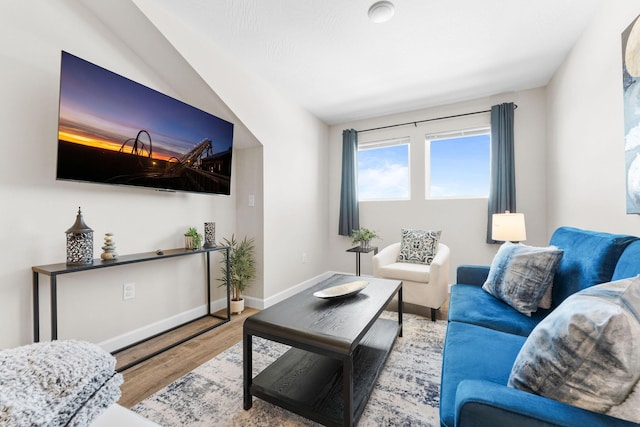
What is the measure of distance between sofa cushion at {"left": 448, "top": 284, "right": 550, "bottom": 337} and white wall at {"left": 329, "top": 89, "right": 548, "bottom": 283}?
1.76 m

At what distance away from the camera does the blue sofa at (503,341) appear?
0.67 m

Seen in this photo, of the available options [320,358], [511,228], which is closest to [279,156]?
[320,358]

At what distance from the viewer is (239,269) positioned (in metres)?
2.86

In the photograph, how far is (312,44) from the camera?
237cm

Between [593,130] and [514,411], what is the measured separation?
7.98 feet

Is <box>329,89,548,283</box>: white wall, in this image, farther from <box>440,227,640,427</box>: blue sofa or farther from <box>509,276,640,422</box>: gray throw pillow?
<box>509,276,640,422</box>: gray throw pillow

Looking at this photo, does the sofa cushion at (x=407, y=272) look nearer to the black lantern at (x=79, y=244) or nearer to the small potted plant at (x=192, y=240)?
the small potted plant at (x=192, y=240)

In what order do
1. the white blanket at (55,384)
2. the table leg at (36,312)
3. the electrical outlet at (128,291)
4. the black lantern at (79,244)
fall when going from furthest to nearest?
1. the electrical outlet at (128,291)
2. the black lantern at (79,244)
3. the table leg at (36,312)
4. the white blanket at (55,384)

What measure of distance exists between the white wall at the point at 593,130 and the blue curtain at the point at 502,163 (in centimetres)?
39

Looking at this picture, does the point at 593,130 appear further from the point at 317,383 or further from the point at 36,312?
the point at 36,312

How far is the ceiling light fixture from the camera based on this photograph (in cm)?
191

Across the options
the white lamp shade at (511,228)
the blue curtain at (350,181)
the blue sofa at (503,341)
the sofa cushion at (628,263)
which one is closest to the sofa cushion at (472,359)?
the blue sofa at (503,341)

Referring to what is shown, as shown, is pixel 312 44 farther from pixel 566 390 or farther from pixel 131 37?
pixel 566 390

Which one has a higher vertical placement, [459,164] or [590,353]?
[459,164]
